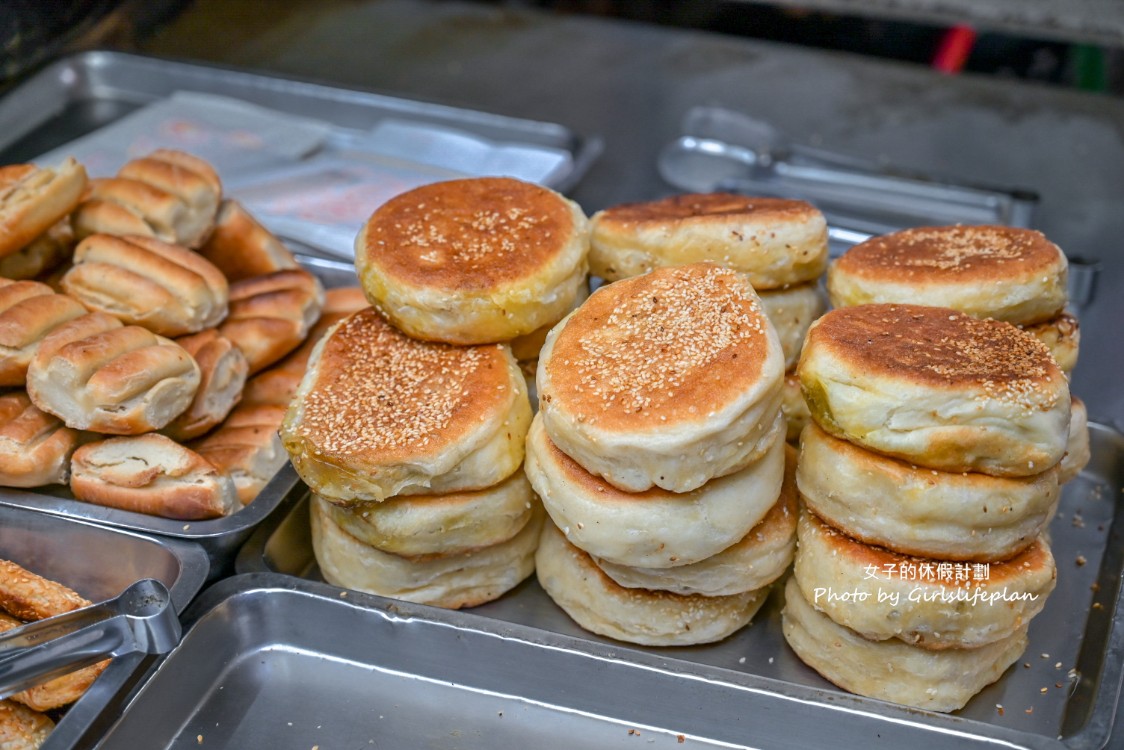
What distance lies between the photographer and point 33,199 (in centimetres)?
240

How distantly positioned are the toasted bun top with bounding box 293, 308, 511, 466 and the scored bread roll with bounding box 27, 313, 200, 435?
32cm

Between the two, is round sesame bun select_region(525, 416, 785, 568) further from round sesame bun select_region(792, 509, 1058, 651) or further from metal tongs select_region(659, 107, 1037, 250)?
metal tongs select_region(659, 107, 1037, 250)

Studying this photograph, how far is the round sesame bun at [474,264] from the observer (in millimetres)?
2010

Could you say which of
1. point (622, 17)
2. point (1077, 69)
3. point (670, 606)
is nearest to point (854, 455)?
point (670, 606)

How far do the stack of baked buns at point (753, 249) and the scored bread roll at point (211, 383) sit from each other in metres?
0.85

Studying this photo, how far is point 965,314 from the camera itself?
194cm

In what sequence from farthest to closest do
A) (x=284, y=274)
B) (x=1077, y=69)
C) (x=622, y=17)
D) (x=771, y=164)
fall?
1. (x=622, y=17)
2. (x=1077, y=69)
3. (x=771, y=164)
4. (x=284, y=274)

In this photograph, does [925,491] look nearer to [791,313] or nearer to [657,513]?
[657,513]

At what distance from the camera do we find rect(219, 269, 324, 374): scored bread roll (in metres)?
2.48

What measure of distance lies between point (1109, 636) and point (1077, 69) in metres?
3.87

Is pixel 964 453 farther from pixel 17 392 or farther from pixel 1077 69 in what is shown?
pixel 1077 69

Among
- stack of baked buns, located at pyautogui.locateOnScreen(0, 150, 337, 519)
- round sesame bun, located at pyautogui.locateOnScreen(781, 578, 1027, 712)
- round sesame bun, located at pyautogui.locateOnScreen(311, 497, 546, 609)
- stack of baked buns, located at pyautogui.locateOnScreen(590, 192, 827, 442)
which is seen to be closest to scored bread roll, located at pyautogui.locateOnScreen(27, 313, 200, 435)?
stack of baked buns, located at pyautogui.locateOnScreen(0, 150, 337, 519)

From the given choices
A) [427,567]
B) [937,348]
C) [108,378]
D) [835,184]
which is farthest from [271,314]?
[835,184]

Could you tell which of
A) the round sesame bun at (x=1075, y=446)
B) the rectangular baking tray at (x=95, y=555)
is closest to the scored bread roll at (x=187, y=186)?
the rectangular baking tray at (x=95, y=555)
